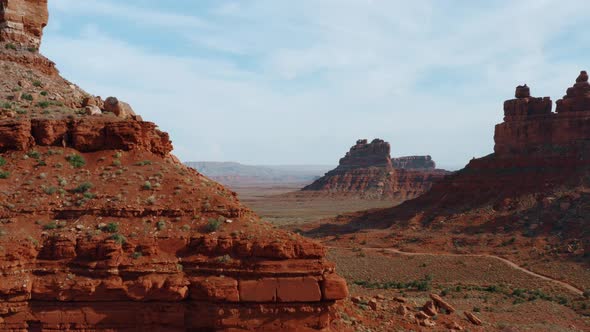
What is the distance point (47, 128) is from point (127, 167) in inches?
116

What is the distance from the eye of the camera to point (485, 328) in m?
21.1

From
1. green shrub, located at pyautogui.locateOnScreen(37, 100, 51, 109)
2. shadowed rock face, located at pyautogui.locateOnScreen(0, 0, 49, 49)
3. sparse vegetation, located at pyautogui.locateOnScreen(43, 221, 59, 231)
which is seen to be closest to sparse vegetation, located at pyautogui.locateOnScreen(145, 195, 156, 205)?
sparse vegetation, located at pyautogui.locateOnScreen(43, 221, 59, 231)

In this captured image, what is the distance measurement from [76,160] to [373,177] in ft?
423

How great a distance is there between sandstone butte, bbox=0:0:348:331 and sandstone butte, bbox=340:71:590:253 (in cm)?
4545

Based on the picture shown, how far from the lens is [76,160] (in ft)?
55.3

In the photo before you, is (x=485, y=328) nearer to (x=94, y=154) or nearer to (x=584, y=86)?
(x=94, y=154)

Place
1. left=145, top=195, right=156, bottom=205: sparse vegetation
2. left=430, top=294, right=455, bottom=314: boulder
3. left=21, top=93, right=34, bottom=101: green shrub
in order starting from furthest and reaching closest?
left=430, top=294, right=455, bottom=314: boulder < left=21, top=93, right=34, bottom=101: green shrub < left=145, top=195, right=156, bottom=205: sparse vegetation

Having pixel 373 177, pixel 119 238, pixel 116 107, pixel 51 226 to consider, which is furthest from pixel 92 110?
pixel 373 177

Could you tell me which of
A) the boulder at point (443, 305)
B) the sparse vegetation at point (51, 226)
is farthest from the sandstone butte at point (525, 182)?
the sparse vegetation at point (51, 226)

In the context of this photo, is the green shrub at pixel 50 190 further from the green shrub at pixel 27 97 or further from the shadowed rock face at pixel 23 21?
the shadowed rock face at pixel 23 21

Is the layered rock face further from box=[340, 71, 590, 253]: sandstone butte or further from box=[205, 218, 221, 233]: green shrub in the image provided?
box=[205, 218, 221, 233]: green shrub

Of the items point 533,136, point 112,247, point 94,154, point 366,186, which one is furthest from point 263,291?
point 366,186

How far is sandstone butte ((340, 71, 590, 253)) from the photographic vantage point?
57.2m

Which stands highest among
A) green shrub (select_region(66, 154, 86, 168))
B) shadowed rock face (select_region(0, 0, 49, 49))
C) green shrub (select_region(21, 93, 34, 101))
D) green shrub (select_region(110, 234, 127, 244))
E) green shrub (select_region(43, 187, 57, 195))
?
shadowed rock face (select_region(0, 0, 49, 49))
